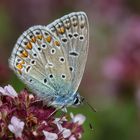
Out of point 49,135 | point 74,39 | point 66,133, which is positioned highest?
point 74,39

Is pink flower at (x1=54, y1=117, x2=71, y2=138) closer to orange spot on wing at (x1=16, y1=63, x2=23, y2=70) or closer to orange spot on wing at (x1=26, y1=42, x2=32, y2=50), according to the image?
orange spot on wing at (x1=16, y1=63, x2=23, y2=70)

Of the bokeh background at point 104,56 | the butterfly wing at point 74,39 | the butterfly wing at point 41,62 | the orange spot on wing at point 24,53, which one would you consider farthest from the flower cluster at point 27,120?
the bokeh background at point 104,56

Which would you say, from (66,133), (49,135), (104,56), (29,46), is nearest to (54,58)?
(29,46)

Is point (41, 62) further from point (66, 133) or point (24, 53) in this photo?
point (66, 133)

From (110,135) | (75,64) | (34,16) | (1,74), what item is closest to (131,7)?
(34,16)

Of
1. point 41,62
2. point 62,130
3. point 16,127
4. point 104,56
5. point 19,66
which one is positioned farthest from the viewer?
point 104,56

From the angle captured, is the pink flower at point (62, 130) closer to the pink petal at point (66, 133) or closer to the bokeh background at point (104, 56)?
the pink petal at point (66, 133)
